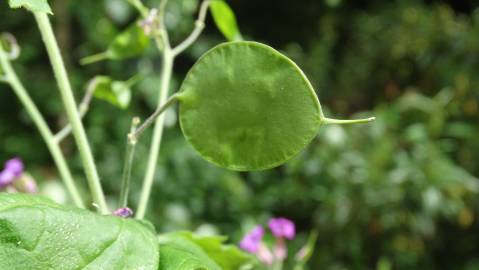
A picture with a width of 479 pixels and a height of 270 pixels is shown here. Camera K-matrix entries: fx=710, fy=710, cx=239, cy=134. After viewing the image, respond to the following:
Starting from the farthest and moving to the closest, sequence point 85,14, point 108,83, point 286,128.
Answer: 1. point 85,14
2. point 108,83
3. point 286,128

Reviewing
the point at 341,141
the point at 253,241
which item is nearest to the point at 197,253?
the point at 253,241

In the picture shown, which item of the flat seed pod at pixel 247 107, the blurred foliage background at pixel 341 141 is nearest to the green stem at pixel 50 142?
the flat seed pod at pixel 247 107

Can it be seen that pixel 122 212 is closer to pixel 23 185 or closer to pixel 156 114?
pixel 156 114

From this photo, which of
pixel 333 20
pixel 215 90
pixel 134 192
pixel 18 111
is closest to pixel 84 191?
pixel 134 192

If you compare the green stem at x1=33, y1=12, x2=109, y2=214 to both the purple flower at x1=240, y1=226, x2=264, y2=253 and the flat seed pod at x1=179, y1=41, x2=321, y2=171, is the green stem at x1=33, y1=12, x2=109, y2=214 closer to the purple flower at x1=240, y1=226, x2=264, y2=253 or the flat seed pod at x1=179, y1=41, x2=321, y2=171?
the flat seed pod at x1=179, y1=41, x2=321, y2=171

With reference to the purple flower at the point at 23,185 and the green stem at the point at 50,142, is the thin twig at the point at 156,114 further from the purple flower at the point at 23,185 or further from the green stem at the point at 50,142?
the purple flower at the point at 23,185

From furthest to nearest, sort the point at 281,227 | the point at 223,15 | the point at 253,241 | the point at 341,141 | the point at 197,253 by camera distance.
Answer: the point at 341,141, the point at 281,227, the point at 253,241, the point at 223,15, the point at 197,253

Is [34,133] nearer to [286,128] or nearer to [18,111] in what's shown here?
[18,111]
